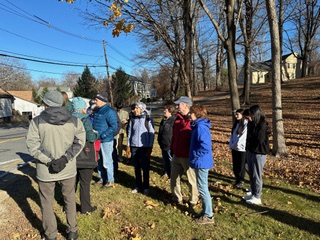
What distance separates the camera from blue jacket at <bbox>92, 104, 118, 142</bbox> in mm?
4922

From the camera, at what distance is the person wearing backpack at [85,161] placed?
4098 mm

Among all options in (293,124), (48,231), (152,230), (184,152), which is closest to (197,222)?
(152,230)

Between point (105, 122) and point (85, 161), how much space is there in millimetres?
1082

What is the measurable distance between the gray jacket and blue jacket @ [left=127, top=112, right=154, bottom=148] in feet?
5.89

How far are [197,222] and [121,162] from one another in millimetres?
4234

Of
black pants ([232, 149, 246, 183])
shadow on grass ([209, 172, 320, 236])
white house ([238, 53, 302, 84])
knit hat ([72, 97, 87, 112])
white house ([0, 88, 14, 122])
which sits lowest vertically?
shadow on grass ([209, 172, 320, 236])

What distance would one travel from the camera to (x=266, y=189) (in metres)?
5.34

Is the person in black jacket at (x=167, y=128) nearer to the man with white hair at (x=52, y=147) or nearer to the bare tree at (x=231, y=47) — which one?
the man with white hair at (x=52, y=147)

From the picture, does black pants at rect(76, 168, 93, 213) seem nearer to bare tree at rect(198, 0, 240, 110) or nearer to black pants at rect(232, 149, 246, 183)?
black pants at rect(232, 149, 246, 183)

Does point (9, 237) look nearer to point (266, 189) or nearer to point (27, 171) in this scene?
point (27, 171)

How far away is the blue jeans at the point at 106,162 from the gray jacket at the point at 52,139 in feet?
5.88

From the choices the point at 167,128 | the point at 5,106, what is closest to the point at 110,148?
the point at 167,128

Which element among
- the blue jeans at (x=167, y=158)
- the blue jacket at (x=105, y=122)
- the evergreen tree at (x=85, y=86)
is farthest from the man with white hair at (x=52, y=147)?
the evergreen tree at (x=85, y=86)

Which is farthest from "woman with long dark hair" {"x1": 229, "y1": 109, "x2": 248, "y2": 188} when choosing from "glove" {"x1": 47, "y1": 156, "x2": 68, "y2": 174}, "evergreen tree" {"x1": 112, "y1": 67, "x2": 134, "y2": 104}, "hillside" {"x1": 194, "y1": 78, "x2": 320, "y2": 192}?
"evergreen tree" {"x1": 112, "y1": 67, "x2": 134, "y2": 104}
